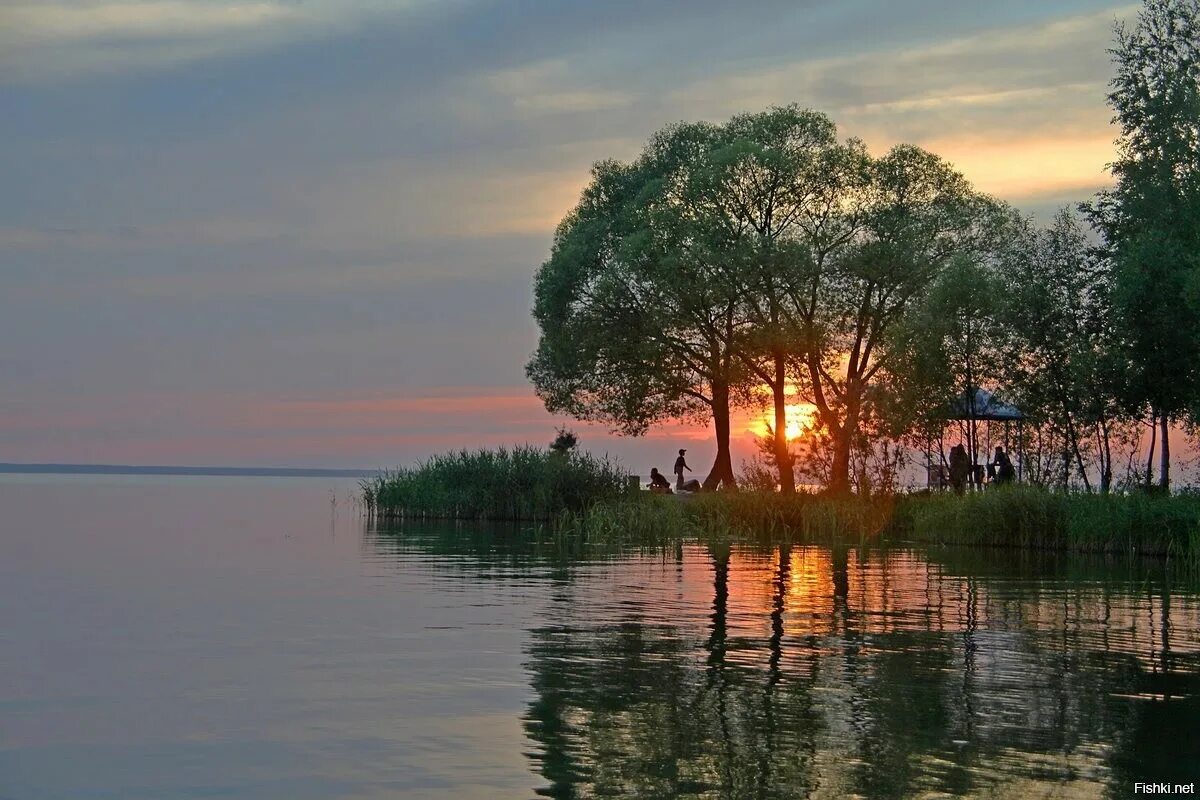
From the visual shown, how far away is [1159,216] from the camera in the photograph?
39.9 meters

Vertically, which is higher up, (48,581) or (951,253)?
(951,253)

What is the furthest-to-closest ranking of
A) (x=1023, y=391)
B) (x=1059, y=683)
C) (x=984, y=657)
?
(x=1023, y=391) → (x=984, y=657) → (x=1059, y=683)

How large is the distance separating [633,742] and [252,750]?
2939 millimetres

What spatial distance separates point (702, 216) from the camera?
173ft

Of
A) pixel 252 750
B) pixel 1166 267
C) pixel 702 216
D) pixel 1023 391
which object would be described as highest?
pixel 702 216

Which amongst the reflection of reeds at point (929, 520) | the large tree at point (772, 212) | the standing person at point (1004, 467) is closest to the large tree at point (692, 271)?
the large tree at point (772, 212)

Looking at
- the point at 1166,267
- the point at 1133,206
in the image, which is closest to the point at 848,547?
the point at 1166,267

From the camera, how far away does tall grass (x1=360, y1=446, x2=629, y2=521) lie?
4478 cm

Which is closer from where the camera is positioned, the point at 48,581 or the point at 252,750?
the point at 252,750

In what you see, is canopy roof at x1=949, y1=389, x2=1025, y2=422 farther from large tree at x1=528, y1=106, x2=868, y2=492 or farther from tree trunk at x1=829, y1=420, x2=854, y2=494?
large tree at x1=528, y1=106, x2=868, y2=492

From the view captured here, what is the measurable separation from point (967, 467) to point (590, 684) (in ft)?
115

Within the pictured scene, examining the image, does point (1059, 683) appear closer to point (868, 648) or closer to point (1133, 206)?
point (868, 648)

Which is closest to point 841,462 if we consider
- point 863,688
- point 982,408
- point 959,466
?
point 959,466

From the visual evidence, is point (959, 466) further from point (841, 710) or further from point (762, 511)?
point (841, 710)
